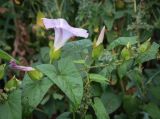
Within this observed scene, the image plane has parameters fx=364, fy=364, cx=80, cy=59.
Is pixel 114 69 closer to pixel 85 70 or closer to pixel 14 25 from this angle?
pixel 85 70

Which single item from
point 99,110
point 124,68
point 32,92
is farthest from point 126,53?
point 32,92

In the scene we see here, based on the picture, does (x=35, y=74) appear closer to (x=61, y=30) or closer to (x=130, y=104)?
(x=61, y=30)

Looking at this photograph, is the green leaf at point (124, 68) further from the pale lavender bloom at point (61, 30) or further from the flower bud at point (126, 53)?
the pale lavender bloom at point (61, 30)

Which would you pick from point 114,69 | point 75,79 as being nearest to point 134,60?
point 114,69

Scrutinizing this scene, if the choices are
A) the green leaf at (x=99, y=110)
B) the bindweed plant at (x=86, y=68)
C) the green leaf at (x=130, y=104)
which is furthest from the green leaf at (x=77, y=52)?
the green leaf at (x=130, y=104)

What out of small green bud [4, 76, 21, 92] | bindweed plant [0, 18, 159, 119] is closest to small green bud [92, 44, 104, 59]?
bindweed plant [0, 18, 159, 119]

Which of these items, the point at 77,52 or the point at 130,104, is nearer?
the point at 77,52

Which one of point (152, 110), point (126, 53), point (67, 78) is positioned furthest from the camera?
point (152, 110)
